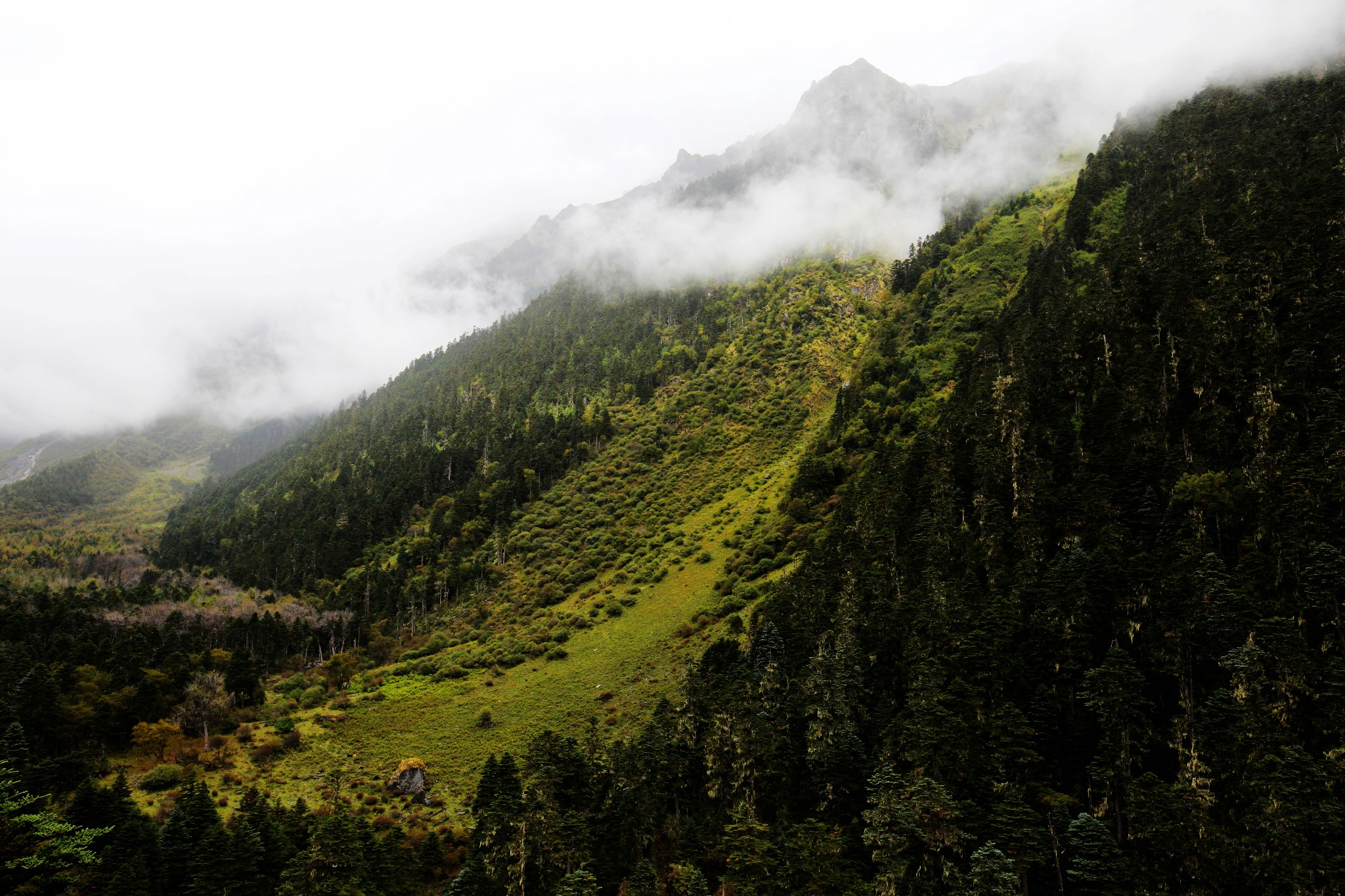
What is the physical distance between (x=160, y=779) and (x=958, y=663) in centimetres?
8140

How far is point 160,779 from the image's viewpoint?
6625cm

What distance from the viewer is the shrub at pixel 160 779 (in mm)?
65938

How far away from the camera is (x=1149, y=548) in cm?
4391

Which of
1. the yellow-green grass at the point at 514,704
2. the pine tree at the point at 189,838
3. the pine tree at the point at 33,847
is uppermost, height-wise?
the pine tree at the point at 33,847

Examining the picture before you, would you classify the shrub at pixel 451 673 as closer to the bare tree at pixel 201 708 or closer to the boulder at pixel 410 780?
the boulder at pixel 410 780

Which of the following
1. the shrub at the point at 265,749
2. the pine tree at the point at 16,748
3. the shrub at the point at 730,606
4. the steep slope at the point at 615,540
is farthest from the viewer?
the shrub at the point at 730,606

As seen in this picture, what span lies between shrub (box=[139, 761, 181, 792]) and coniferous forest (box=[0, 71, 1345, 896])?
1.26 feet

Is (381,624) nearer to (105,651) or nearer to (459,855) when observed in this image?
(105,651)

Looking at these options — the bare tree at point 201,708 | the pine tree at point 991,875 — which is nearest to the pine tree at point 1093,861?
the pine tree at point 991,875

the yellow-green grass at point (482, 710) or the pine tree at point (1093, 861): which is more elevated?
the pine tree at point (1093, 861)

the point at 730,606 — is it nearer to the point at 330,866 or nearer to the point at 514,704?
the point at 514,704

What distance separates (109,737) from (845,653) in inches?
3388

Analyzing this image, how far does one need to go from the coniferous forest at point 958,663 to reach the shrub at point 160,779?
385mm

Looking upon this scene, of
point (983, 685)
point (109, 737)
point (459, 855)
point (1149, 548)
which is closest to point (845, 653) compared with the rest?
point (983, 685)
